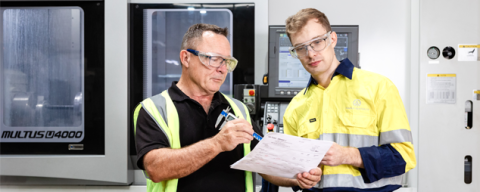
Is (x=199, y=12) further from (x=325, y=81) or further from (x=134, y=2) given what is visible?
(x=325, y=81)

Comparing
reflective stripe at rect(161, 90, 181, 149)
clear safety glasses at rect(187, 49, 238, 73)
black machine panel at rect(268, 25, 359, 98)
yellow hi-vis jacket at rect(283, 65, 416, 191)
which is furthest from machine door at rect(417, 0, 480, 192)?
reflective stripe at rect(161, 90, 181, 149)

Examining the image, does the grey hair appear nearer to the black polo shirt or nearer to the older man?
the older man

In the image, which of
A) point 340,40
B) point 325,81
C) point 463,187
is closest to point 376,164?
point 325,81

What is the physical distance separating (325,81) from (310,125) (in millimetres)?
220

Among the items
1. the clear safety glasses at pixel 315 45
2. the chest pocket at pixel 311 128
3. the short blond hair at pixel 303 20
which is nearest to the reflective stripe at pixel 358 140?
the chest pocket at pixel 311 128

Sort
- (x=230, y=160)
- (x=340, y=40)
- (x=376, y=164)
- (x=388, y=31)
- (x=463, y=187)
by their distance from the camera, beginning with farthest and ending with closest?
(x=388, y=31) → (x=463, y=187) → (x=340, y=40) → (x=230, y=160) → (x=376, y=164)

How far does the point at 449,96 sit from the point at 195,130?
2.46 meters

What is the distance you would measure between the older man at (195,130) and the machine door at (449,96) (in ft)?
6.30

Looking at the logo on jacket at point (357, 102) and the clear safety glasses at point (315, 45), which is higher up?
the clear safety glasses at point (315, 45)

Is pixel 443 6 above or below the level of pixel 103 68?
above

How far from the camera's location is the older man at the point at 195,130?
4.10 ft

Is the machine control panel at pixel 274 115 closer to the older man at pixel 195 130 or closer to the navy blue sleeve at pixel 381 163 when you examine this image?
the older man at pixel 195 130

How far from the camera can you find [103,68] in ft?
9.45

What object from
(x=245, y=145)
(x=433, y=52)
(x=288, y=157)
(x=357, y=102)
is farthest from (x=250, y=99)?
Answer: (x=433, y=52)
